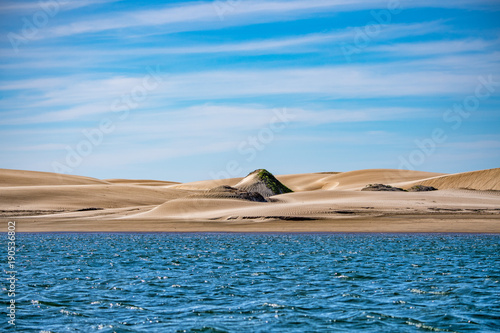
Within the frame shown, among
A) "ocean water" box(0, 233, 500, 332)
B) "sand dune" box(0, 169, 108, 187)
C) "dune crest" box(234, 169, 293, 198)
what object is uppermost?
"sand dune" box(0, 169, 108, 187)

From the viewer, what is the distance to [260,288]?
55.8 feet

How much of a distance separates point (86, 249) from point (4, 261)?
597cm

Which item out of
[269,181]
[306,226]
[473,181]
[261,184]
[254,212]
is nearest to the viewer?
[306,226]

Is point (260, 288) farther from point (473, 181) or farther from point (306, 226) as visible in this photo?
point (473, 181)

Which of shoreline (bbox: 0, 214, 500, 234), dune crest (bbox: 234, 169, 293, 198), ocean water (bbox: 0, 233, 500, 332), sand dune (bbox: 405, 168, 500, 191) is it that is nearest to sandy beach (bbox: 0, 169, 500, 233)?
shoreline (bbox: 0, 214, 500, 234)

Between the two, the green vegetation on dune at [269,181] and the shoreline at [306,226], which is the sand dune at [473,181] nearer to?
the green vegetation on dune at [269,181]

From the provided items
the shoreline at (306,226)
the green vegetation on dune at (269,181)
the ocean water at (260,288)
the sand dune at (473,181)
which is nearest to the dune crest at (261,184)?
the green vegetation on dune at (269,181)

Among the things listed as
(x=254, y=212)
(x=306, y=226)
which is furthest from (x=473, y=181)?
(x=306, y=226)

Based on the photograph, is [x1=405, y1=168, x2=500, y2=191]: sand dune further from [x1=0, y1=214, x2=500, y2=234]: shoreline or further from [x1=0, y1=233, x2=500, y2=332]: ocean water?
[x1=0, y1=233, x2=500, y2=332]: ocean water

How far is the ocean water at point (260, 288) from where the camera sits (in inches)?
505

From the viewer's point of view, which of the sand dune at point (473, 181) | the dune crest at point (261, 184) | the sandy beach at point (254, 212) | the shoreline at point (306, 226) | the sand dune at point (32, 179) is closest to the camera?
the shoreline at point (306, 226)

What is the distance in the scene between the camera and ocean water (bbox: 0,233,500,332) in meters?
12.8

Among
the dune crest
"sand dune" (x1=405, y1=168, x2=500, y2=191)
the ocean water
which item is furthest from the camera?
"sand dune" (x1=405, y1=168, x2=500, y2=191)

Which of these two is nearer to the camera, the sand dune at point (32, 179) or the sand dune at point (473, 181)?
the sand dune at point (32, 179)
